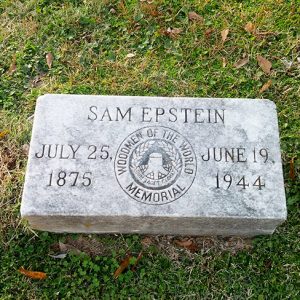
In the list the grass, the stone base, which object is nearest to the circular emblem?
the stone base

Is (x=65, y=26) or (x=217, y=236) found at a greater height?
(x=65, y=26)

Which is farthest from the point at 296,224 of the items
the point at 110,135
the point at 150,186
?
the point at 110,135

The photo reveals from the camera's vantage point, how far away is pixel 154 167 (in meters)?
3.09

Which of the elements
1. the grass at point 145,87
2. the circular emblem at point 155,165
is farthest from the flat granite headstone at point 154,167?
the grass at point 145,87

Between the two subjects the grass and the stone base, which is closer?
the stone base

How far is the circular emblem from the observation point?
9.99ft

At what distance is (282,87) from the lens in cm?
426

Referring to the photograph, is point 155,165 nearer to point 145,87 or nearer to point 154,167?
point 154,167

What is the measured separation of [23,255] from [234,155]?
1671 millimetres

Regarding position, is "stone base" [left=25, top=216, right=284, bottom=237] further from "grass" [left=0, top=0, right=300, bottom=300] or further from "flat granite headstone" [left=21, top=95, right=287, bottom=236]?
"grass" [left=0, top=0, right=300, bottom=300]

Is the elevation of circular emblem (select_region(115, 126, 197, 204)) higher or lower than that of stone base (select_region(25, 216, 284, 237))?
higher

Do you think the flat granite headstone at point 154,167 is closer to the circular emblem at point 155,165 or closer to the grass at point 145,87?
the circular emblem at point 155,165

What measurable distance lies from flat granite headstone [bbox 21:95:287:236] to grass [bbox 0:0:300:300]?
23cm

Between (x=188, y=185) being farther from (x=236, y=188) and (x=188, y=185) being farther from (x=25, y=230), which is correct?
(x=25, y=230)
